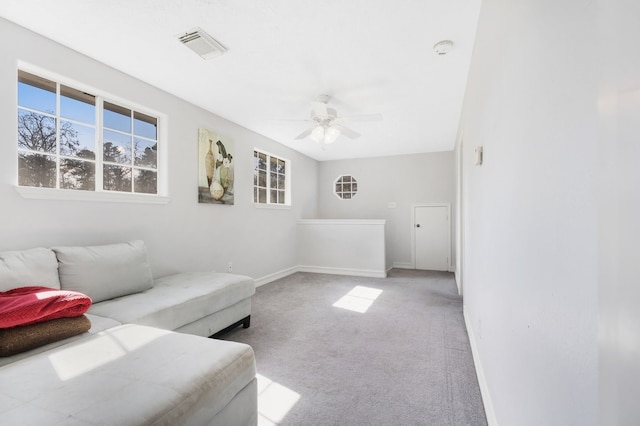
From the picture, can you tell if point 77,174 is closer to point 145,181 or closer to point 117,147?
point 117,147

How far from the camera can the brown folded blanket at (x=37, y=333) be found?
4.45 feet

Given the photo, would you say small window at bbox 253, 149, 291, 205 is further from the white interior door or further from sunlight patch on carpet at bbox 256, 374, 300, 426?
sunlight patch on carpet at bbox 256, 374, 300, 426

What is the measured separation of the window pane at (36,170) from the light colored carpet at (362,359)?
197 centimetres

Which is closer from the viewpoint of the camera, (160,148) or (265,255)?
(160,148)

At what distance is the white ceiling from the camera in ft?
6.34

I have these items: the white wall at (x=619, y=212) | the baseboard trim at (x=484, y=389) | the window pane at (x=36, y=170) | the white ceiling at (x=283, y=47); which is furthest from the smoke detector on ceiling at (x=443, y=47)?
the window pane at (x=36, y=170)

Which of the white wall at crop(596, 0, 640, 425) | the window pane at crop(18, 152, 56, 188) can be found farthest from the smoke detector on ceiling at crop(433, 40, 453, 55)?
the window pane at crop(18, 152, 56, 188)

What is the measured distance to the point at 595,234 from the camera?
0.56 metres

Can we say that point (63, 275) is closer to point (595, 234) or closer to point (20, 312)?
point (20, 312)

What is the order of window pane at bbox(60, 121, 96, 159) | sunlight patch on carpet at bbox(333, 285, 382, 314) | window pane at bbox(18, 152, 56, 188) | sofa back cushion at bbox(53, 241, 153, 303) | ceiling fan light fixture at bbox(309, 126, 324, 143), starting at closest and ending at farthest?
1. sofa back cushion at bbox(53, 241, 153, 303)
2. window pane at bbox(18, 152, 56, 188)
3. window pane at bbox(60, 121, 96, 159)
4. ceiling fan light fixture at bbox(309, 126, 324, 143)
5. sunlight patch on carpet at bbox(333, 285, 382, 314)

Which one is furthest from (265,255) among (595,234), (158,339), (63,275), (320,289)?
(595,234)

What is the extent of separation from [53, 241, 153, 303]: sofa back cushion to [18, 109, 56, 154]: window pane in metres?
0.87

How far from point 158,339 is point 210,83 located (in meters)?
2.49

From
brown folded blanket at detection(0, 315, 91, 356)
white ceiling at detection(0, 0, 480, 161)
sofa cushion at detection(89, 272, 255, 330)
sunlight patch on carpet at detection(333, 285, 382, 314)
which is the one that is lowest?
sunlight patch on carpet at detection(333, 285, 382, 314)
